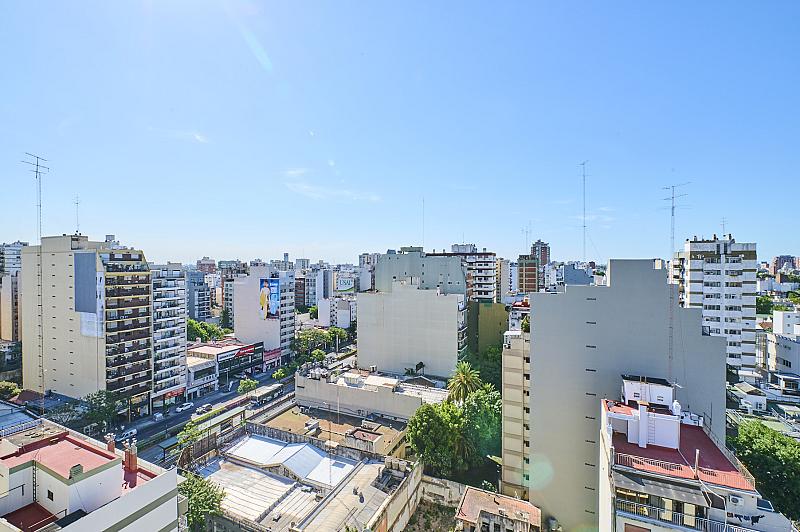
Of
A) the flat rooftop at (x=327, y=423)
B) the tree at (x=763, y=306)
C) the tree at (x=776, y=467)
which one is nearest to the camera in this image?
the tree at (x=776, y=467)

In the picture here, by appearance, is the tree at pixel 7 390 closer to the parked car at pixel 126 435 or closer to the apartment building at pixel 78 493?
the parked car at pixel 126 435

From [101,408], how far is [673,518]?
38.6m

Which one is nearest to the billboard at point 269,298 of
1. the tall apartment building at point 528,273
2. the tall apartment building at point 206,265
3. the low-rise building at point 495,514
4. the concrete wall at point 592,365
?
the low-rise building at point 495,514

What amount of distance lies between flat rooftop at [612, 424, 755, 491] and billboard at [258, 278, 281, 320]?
A: 46714 mm

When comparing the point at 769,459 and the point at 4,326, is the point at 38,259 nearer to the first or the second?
the point at 4,326

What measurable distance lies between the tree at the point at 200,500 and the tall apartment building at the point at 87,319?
77.6ft

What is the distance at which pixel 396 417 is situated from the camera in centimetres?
2948

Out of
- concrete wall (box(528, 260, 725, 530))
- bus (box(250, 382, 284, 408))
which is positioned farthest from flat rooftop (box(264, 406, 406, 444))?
concrete wall (box(528, 260, 725, 530))

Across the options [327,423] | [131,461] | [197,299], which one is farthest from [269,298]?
[131,461]

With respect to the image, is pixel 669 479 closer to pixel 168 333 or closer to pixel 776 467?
pixel 776 467

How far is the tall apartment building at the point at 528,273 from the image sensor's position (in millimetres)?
73500

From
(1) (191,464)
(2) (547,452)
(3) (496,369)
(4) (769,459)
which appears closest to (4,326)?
(1) (191,464)

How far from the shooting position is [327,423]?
94.8 feet

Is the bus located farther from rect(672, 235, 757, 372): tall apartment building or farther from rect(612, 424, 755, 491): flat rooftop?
rect(672, 235, 757, 372): tall apartment building
